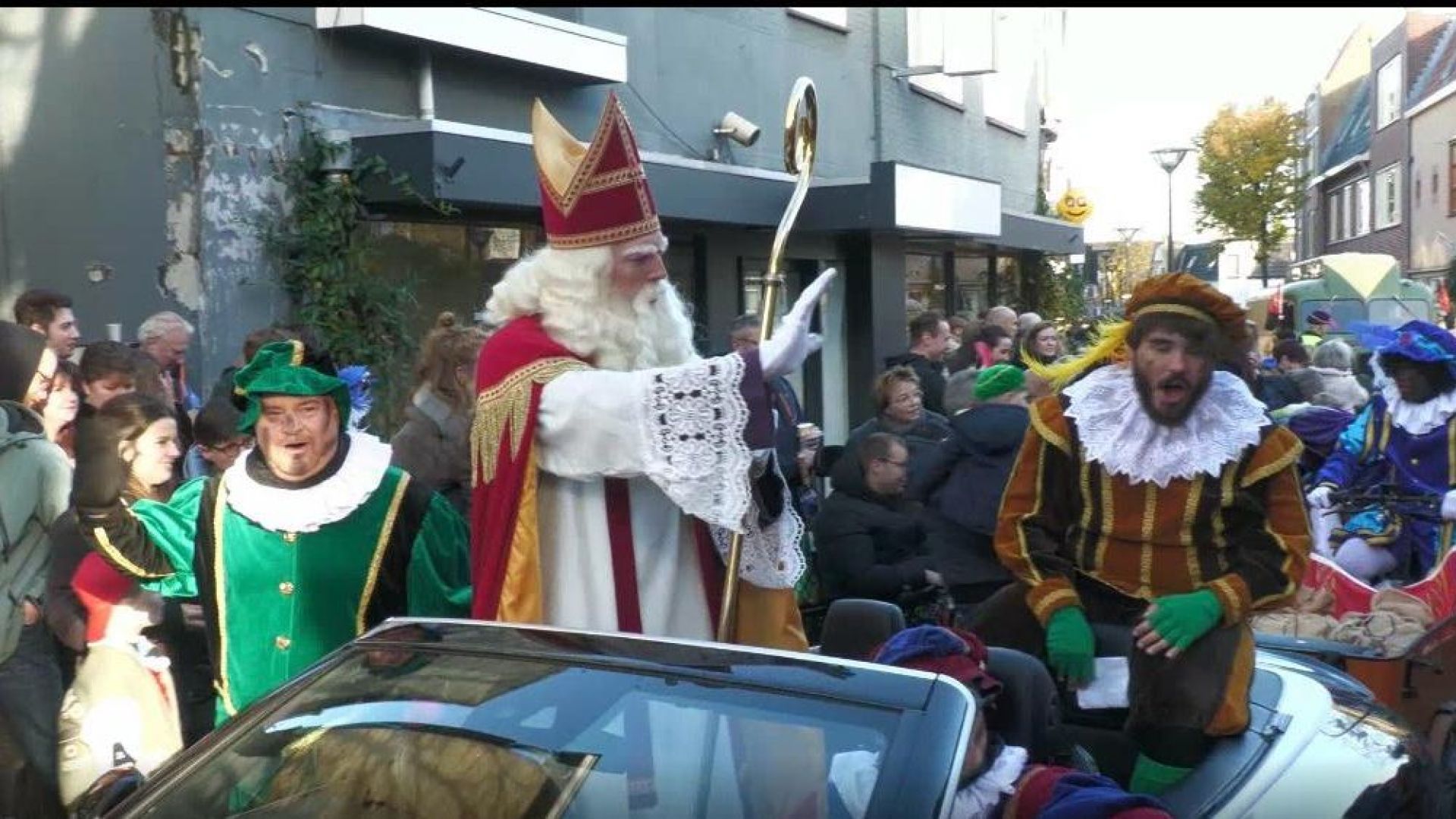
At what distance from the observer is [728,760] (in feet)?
8.53

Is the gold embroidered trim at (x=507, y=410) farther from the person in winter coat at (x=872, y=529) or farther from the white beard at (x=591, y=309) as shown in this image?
the person in winter coat at (x=872, y=529)

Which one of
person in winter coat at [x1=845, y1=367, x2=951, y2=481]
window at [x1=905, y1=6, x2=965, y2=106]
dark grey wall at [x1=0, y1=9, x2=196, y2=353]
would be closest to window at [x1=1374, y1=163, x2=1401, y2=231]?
window at [x1=905, y1=6, x2=965, y2=106]

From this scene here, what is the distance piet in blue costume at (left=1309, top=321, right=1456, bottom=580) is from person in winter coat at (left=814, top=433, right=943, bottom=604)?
2.03 metres

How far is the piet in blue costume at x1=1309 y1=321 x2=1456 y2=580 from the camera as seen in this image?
702 centimetres

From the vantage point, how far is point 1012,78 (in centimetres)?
2148

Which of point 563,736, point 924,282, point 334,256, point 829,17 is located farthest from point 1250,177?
point 563,736

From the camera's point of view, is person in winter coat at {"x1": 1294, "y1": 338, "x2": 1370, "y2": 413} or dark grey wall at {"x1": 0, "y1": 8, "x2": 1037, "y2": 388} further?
person in winter coat at {"x1": 1294, "y1": 338, "x2": 1370, "y2": 413}

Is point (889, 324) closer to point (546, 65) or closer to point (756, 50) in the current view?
point (756, 50)

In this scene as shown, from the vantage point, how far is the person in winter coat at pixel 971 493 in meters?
5.80

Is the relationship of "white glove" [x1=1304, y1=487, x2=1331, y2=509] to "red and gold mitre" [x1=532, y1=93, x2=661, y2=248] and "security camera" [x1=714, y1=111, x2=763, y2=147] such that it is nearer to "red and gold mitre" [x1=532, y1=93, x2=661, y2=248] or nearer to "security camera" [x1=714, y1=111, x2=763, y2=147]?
"red and gold mitre" [x1=532, y1=93, x2=661, y2=248]

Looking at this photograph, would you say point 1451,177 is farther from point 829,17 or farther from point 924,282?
point 829,17

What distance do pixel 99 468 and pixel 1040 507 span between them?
2.54 m

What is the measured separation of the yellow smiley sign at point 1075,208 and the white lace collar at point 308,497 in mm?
19547

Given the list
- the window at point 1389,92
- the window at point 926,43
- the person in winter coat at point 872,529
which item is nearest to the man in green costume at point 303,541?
the person in winter coat at point 872,529
